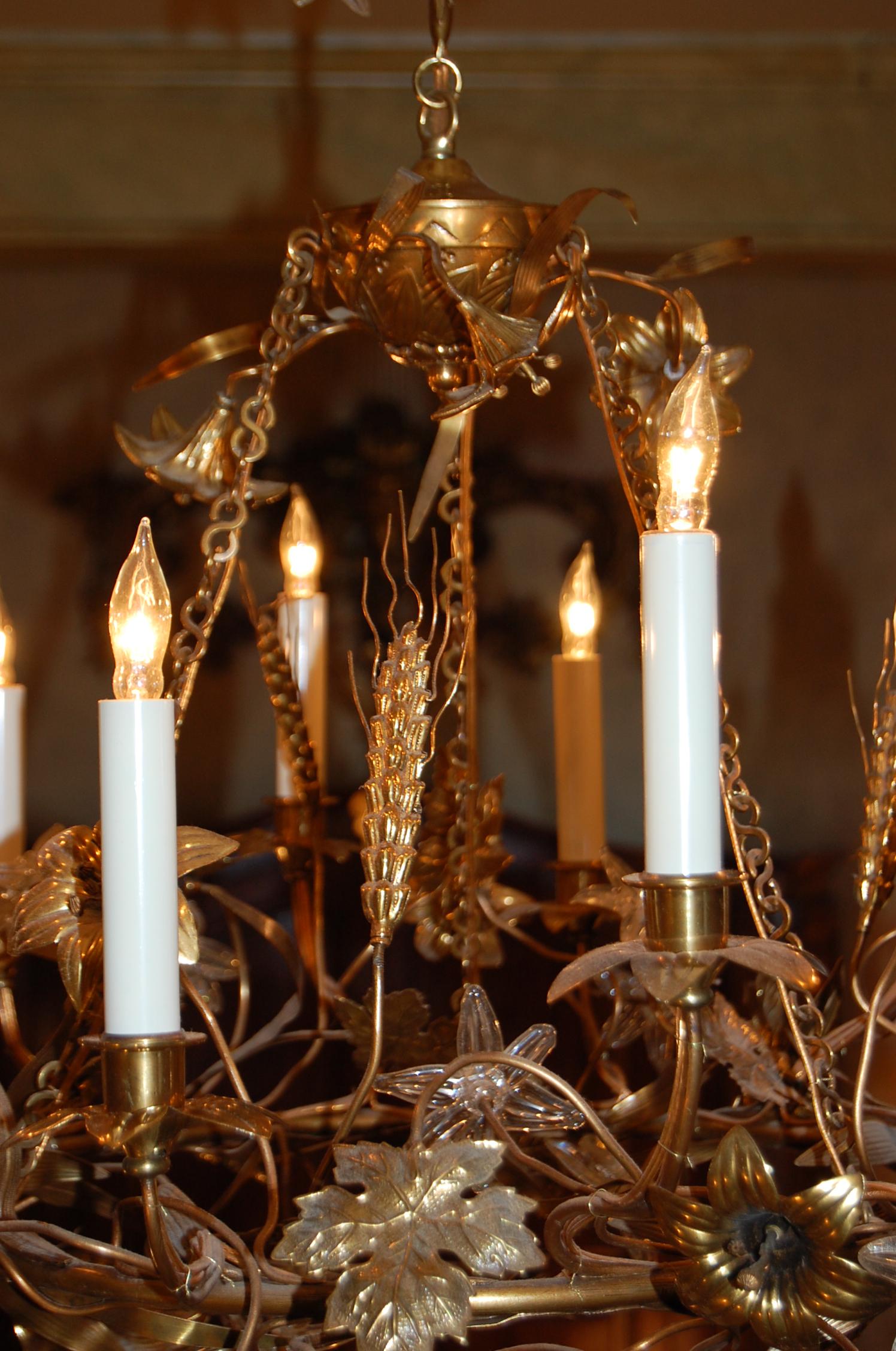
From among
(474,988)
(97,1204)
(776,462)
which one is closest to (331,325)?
(474,988)

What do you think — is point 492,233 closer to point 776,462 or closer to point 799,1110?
point 799,1110

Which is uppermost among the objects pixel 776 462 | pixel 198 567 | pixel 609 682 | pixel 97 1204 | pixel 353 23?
pixel 353 23

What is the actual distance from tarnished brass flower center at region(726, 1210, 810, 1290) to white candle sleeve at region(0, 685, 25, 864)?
1.91ft

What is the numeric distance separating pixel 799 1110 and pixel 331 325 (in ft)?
1.82

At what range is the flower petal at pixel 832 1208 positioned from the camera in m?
0.45

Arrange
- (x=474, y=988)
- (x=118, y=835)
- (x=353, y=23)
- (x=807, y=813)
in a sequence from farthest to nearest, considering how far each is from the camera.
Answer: (x=807, y=813) < (x=353, y=23) < (x=474, y=988) < (x=118, y=835)

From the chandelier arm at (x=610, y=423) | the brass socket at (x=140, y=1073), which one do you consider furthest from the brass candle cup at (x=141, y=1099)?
the chandelier arm at (x=610, y=423)

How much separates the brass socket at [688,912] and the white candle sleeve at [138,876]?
0.56 ft

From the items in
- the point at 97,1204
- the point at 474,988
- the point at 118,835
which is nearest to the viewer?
the point at 118,835

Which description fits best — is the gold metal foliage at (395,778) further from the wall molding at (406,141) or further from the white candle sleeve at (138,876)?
the wall molding at (406,141)

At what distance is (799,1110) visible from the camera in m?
0.85

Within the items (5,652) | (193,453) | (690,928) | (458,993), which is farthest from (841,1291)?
(5,652)

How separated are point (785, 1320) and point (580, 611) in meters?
0.68

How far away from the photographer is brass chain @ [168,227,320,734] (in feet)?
2.36
